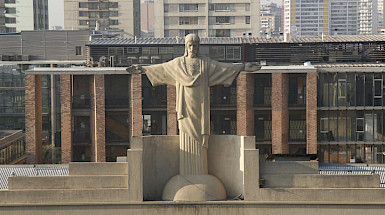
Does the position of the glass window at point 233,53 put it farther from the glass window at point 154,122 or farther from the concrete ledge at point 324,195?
the concrete ledge at point 324,195

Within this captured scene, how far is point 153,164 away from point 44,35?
9510 centimetres

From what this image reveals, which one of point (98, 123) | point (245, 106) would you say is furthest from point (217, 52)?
point (98, 123)

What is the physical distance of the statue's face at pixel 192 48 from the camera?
48.9 metres

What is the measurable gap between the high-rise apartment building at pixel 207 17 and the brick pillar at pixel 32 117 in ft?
280

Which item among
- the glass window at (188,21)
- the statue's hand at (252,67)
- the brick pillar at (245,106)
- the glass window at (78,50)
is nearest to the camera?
the statue's hand at (252,67)

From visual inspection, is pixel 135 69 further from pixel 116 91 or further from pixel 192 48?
pixel 116 91

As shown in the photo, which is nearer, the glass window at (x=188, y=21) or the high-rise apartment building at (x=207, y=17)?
the high-rise apartment building at (x=207, y=17)

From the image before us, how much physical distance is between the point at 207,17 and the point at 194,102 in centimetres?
12312

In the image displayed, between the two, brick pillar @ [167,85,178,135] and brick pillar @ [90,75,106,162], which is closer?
brick pillar @ [167,85,178,135]

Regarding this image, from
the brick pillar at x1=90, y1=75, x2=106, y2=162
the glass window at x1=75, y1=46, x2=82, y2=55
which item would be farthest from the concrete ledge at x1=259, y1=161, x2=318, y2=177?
the glass window at x1=75, y1=46, x2=82, y2=55

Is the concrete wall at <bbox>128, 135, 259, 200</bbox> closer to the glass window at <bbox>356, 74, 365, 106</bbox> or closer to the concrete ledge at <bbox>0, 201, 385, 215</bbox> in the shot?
the concrete ledge at <bbox>0, 201, 385, 215</bbox>

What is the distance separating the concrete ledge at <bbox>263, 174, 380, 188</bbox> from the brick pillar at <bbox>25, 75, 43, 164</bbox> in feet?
134

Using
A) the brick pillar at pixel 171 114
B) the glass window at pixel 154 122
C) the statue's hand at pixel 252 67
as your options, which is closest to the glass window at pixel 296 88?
the brick pillar at pixel 171 114

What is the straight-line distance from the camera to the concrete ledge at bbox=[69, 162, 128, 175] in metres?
48.7
